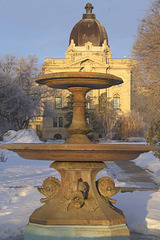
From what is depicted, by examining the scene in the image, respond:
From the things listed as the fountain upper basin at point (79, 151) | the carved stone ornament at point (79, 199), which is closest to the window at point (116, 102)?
the carved stone ornament at point (79, 199)

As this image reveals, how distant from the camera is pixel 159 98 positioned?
1800cm

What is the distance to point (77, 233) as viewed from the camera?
5.55m

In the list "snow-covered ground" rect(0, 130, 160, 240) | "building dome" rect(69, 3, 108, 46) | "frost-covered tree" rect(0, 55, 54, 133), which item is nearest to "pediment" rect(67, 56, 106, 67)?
"building dome" rect(69, 3, 108, 46)

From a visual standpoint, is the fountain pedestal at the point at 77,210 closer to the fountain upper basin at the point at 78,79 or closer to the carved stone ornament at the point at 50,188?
the carved stone ornament at the point at 50,188

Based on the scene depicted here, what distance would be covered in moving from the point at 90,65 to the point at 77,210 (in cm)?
5661

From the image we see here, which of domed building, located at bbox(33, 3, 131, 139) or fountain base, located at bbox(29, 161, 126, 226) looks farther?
domed building, located at bbox(33, 3, 131, 139)

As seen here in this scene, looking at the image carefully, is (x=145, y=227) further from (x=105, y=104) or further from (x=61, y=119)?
(x=61, y=119)

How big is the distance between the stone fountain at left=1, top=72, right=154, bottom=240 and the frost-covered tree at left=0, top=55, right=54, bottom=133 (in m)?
27.5

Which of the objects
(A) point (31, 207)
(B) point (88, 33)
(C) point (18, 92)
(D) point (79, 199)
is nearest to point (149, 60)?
(A) point (31, 207)

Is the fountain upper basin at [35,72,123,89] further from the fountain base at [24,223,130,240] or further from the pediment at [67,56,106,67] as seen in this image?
the pediment at [67,56,106,67]

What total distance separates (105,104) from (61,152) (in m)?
53.2

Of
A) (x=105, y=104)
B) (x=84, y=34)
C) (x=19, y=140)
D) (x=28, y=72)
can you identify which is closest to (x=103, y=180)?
(x=19, y=140)

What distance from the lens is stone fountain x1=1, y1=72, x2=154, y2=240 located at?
544cm

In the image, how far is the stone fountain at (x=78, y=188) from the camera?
5.44 m
